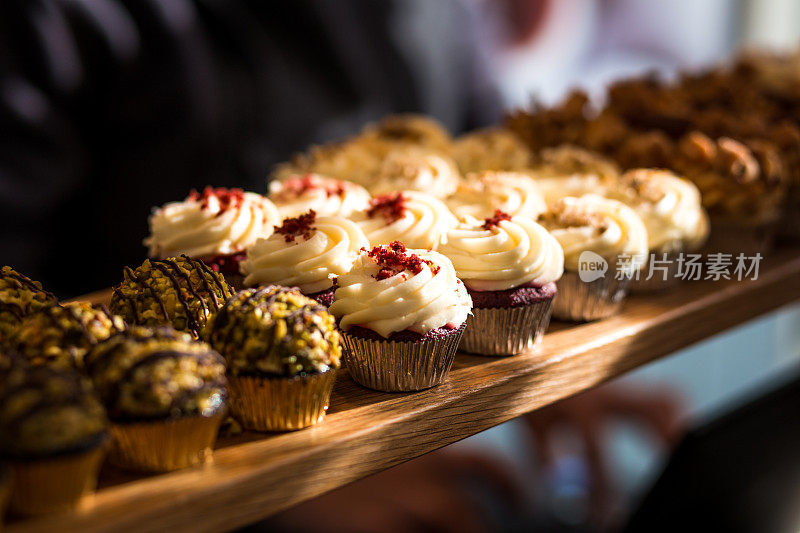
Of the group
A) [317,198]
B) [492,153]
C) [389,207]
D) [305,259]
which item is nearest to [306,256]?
[305,259]

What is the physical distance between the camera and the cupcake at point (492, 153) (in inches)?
94.4

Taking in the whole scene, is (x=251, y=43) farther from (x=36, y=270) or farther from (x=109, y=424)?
(x=109, y=424)

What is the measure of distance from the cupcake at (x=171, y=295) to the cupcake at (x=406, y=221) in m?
0.38

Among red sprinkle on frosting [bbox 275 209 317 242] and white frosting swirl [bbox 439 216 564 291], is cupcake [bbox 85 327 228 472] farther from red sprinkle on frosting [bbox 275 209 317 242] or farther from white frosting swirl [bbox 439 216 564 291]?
white frosting swirl [bbox 439 216 564 291]

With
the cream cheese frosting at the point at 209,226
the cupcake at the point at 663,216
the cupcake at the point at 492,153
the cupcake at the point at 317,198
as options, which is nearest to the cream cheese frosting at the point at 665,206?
the cupcake at the point at 663,216

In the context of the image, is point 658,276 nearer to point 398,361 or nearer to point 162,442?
point 398,361

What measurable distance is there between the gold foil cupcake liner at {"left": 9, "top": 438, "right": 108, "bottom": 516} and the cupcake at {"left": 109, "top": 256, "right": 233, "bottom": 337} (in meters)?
0.33

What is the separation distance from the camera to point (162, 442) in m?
1.07

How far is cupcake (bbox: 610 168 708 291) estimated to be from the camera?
1960mm

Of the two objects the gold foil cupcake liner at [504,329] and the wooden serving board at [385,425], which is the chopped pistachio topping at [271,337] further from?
the gold foil cupcake liner at [504,329]

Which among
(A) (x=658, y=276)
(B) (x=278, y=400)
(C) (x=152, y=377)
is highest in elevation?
(C) (x=152, y=377)

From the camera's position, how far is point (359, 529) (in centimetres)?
277

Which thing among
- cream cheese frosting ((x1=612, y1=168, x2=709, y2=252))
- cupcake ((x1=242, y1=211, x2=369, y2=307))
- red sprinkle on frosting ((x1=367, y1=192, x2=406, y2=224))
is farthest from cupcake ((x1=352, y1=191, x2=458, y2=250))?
cream cheese frosting ((x1=612, y1=168, x2=709, y2=252))

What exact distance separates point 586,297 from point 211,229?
2.77 feet
